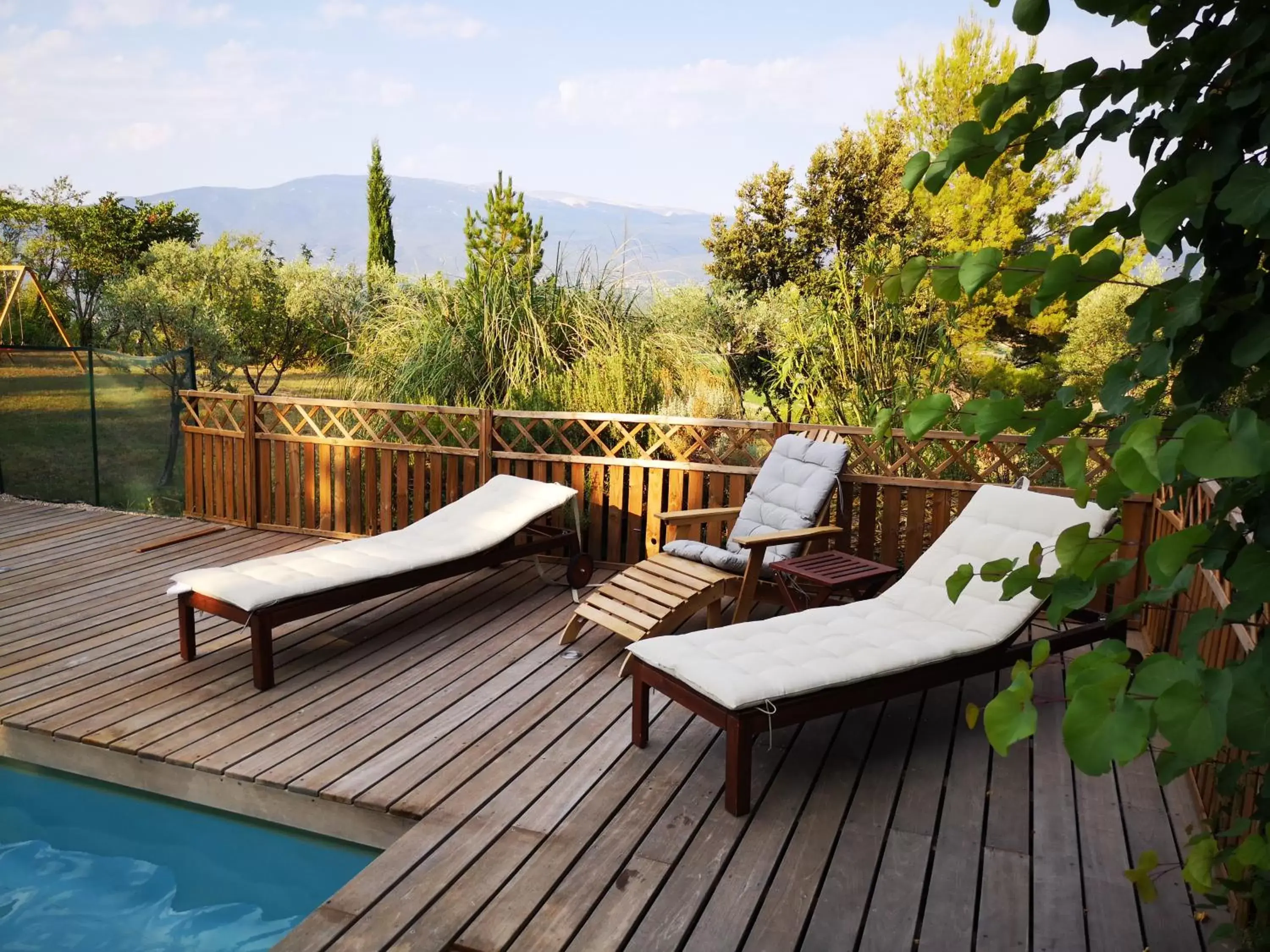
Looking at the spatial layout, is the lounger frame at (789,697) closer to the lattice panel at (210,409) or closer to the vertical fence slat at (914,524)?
the vertical fence slat at (914,524)

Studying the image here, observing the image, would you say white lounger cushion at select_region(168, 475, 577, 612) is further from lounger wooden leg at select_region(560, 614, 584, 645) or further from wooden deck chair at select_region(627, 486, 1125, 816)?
wooden deck chair at select_region(627, 486, 1125, 816)

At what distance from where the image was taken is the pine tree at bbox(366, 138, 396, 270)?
20766 millimetres

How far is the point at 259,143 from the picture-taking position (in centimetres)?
6788

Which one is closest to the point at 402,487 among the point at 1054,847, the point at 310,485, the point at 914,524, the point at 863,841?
the point at 310,485

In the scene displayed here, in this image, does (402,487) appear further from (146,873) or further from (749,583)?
(146,873)

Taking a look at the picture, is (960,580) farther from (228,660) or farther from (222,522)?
(222,522)

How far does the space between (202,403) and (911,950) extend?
6.39 meters

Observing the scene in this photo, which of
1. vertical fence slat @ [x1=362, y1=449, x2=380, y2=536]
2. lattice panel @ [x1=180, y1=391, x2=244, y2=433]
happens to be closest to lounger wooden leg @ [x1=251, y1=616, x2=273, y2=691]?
vertical fence slat @ [x1=362, y1=449, x2=380, y2=536]

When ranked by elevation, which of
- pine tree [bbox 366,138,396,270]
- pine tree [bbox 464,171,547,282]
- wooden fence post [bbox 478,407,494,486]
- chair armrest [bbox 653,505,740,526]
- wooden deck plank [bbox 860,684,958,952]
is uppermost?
pine tree [bbox 366,138,396,270]

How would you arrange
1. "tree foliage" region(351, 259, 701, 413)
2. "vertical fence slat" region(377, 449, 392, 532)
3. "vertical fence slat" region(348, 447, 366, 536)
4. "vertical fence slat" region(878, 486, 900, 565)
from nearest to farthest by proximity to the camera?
"vertical fence slat" region(878, 486, 900, 565)
"vertical fence slat" region(377, 449, 392, 532)
"vertical fence slat" region(348, 447, 366, 536)
"tree foliage" region(351, 259, 701, 413)

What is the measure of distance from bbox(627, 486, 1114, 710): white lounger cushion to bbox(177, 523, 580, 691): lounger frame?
1.63 meters

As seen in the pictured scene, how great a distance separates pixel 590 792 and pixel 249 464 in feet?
15.4

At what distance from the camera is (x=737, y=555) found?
15.4ft

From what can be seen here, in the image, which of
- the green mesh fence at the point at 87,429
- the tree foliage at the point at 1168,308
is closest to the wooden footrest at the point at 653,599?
the tree foliage at the point at 1168,308
